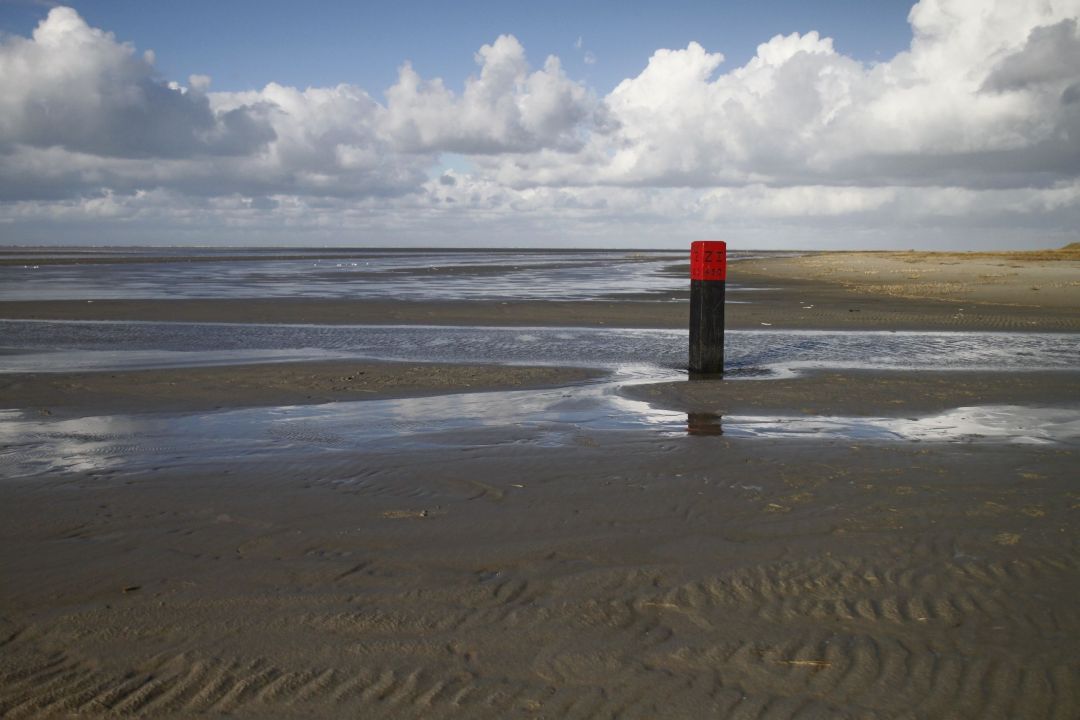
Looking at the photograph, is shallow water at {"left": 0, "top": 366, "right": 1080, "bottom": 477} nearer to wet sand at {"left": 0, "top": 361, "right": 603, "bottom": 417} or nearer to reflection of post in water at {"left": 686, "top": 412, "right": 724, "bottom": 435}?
reflection of post in water at {"left": 686, "top": 412, "right": 724, "bottom": 435}

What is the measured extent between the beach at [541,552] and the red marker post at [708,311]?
169 centimetres

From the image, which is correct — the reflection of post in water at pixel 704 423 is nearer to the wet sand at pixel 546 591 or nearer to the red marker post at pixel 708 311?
the wet sand at pixel 546 591

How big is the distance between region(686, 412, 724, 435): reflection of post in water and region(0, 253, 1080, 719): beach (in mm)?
51

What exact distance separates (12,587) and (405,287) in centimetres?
3246

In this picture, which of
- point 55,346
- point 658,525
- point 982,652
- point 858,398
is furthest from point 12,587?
point 55,346

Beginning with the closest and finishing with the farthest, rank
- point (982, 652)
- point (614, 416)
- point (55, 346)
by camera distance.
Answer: point (982, 652)
point (614, 416)
point (55, 346)

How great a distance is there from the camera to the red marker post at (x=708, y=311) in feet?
39.0

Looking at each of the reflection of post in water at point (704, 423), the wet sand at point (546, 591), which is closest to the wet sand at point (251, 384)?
the reflection of post in water at point (704, 423)

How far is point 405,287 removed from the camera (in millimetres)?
36344

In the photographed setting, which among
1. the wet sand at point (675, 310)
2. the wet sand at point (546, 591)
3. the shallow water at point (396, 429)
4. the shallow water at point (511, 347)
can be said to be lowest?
the wet sand at point (546, 591)

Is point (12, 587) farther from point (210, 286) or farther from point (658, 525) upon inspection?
point (210, 286)

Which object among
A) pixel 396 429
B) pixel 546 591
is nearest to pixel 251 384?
pixel 396 429

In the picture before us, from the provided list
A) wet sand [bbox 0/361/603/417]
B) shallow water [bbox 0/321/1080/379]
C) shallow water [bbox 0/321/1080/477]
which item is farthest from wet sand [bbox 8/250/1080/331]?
wet sand [bbox 0/361/603/417]

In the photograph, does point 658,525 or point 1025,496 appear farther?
point 1025,496
